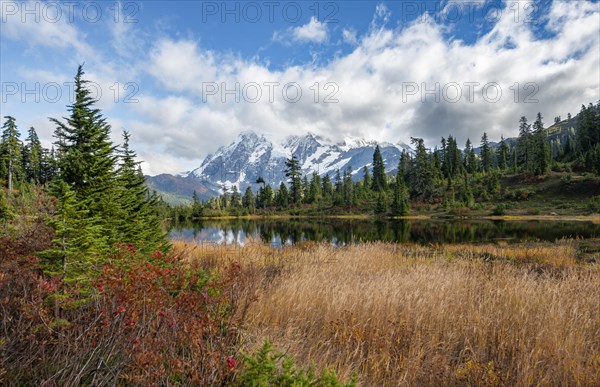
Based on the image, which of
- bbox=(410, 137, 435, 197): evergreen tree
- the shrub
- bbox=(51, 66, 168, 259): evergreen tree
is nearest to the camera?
the shrub

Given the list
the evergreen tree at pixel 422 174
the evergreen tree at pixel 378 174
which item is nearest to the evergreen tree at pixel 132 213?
the evergreen tree at pixel 422 174

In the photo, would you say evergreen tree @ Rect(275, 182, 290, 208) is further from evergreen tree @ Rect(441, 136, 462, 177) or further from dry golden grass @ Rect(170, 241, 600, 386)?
dry golden grass @ Rect(170, 241, 600, 386)

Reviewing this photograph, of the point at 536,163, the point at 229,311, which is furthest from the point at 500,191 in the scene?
the point at 229,311

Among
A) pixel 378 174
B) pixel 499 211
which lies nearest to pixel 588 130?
pixel 499 211

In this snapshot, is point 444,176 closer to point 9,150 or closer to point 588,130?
point 588,130

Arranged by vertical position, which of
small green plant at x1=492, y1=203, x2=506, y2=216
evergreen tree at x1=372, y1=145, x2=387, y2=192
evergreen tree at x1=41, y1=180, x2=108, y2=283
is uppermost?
evergreen tree at x1=372, y1=145, x2=387, y2=192

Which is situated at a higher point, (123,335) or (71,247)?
(71,247)

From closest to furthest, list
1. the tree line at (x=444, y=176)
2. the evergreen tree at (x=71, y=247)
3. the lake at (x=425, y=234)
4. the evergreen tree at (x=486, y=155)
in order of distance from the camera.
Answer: the evergreen tree at (x=71, y=247)
the lake at (x=425, y=234)
the tree line at (x=444, y=176)
the evergreen tree at (x=486, y=155)

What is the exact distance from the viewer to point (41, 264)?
216 inches

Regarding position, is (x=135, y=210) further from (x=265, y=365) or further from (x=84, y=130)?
(x=265, y=365)

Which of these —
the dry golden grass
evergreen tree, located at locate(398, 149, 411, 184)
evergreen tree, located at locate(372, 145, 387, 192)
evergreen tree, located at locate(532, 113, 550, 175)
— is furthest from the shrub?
evergreen tree, located at locate(372, 145, 387, 192)

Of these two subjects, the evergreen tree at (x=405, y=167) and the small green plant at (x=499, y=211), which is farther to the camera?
the evergreen tree at (x=405, y=167)

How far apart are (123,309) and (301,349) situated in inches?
88.5

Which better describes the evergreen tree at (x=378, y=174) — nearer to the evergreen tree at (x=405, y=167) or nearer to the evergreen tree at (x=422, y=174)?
the evergreen tree at (x=405, y=167)
